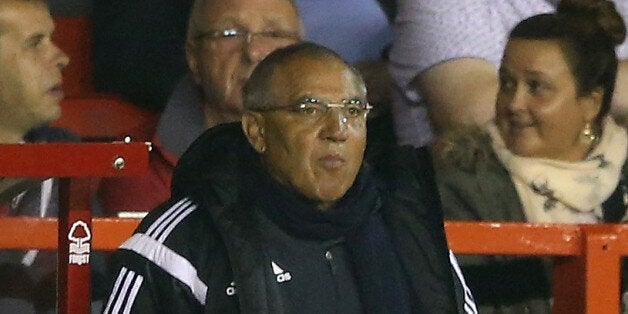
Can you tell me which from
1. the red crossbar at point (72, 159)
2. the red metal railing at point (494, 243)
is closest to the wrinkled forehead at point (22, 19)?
the red metal railing at point (494, 243)

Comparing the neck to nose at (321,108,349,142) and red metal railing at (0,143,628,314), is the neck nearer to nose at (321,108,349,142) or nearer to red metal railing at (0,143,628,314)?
red metal railing at (0,143,628,314)

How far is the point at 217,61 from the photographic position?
3.48 metres

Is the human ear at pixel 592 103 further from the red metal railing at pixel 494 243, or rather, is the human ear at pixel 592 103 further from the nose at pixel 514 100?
the red metal railing at pixel 494 243

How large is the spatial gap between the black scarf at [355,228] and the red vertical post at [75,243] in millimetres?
286

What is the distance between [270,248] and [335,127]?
232 millimetres

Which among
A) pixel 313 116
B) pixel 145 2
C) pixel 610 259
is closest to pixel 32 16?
pixel 145 2

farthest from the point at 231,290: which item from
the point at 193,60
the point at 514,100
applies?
the point at 193,60

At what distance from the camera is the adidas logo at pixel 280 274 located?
8.05 feet

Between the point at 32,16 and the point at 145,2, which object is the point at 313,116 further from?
the point at 145,2

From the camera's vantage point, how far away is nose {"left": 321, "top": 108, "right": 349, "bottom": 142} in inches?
97.5

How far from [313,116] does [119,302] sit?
452 mm

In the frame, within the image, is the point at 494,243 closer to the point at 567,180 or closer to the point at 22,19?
the point at 567,180

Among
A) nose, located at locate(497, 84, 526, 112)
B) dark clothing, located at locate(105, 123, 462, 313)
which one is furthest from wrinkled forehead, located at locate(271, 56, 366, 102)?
nose, located at locate(497, 84, 526, 112)

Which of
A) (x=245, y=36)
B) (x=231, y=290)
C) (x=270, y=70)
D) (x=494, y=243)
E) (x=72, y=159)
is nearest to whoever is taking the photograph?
(x=72, y=159)
